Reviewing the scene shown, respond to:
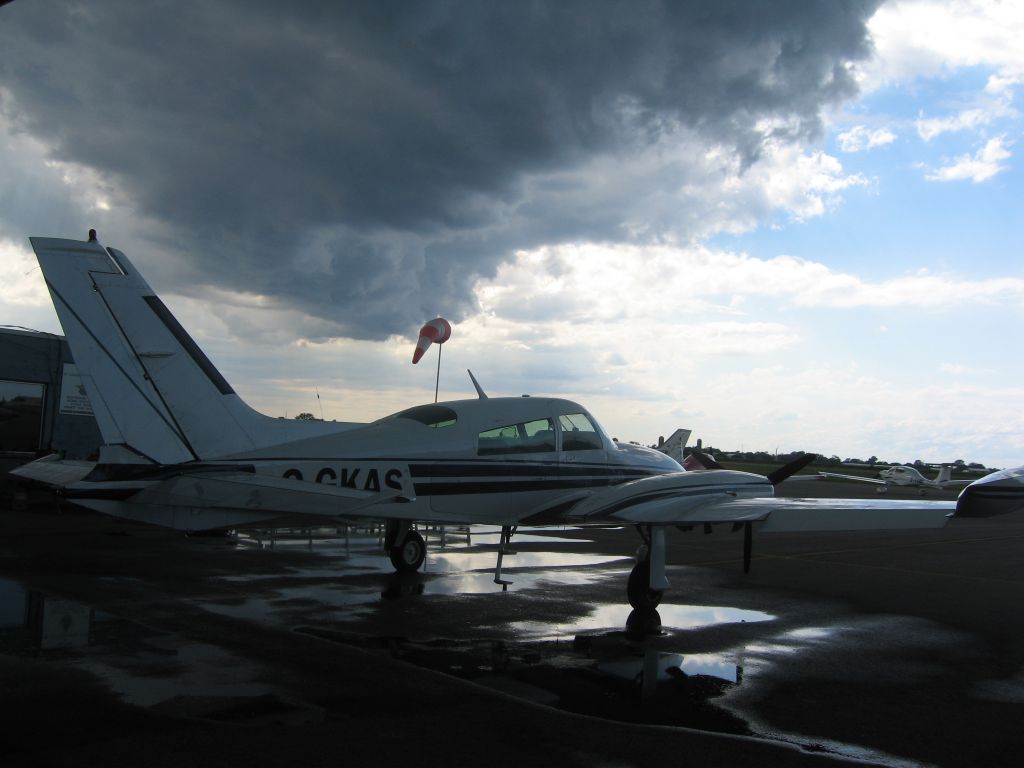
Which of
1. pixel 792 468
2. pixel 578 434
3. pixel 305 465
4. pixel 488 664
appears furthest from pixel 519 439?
pixel 792 468

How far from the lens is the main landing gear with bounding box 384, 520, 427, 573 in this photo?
13.5 m

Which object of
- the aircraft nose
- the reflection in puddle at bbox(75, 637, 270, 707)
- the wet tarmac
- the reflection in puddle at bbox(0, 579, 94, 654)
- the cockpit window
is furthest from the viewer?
the cockpit window

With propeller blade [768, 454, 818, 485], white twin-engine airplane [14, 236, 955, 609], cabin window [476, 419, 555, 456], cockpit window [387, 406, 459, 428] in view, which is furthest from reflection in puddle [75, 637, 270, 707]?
propeller blade [768, 454, 818, 485]

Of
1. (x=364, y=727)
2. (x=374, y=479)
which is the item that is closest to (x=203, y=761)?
(x=364, y=727)

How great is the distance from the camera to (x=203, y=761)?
4871mm

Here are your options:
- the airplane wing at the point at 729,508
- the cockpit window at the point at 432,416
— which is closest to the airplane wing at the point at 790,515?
the airplane wing at the point at 729,508

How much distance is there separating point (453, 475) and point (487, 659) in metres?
3.67

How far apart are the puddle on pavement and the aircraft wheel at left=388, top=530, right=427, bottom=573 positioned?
201 inches

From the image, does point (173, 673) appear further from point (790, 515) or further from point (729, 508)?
point (790, 515)

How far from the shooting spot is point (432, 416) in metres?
11.6

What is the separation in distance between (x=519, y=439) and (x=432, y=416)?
137 cm

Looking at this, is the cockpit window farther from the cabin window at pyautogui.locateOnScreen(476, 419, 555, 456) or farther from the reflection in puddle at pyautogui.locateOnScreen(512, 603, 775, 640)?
the reflection in puddle at pyautogui.locateOnScreen(512, 603, 775, 640)

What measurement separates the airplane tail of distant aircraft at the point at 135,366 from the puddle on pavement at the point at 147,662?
2033mm

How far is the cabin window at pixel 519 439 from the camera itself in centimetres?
1148
